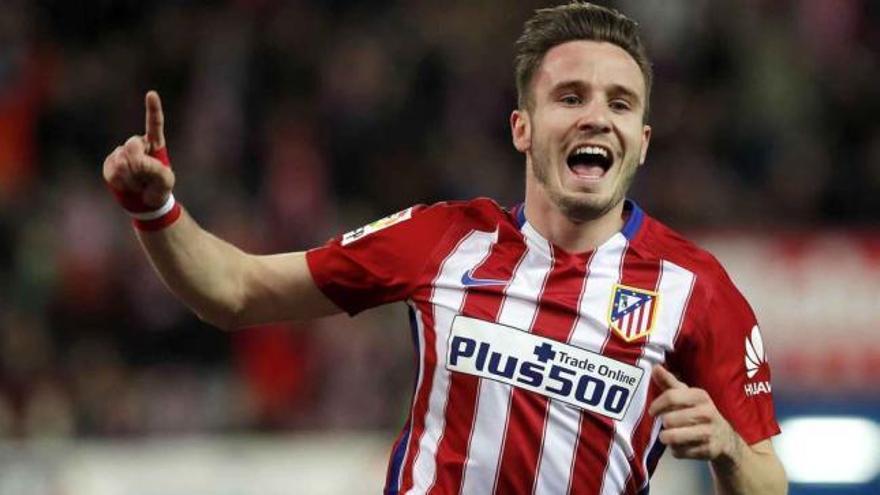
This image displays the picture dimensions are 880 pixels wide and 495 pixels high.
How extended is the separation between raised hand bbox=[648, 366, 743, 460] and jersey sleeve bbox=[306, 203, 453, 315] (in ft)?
3.23

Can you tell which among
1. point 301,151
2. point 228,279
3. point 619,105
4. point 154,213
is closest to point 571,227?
point 619,105

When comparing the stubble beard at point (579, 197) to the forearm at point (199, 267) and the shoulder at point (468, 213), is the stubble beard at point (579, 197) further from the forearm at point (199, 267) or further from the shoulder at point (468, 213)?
the forearm at point (199, 267)

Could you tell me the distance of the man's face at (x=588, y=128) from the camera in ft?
17.2

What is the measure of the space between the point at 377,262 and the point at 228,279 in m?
0.42

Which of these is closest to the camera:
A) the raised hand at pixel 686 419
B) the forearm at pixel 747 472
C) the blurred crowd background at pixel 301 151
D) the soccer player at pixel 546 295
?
the raised hand at pixel 686 419

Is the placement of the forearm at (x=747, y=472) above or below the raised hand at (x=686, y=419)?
below

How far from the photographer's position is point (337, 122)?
13.7m

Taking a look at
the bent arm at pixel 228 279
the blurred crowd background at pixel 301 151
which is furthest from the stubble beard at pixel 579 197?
the blurred crowd background at pixel 301 151

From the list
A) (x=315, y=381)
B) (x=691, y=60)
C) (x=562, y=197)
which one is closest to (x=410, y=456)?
(x=562, y=197)

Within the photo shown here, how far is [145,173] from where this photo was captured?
5.01m

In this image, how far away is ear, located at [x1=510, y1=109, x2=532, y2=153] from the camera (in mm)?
5453

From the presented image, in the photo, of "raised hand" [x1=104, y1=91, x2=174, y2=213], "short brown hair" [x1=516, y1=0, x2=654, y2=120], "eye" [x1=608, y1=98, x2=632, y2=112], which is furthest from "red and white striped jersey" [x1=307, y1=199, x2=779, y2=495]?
"raised hand" [x1=104, y1=91, x2=174, y2=213]

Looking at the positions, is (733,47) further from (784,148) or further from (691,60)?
(784,148)

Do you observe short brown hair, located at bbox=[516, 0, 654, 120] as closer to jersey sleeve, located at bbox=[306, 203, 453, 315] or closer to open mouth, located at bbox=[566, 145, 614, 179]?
open mouth, located at bbox=[566, 145, 614, 179]
